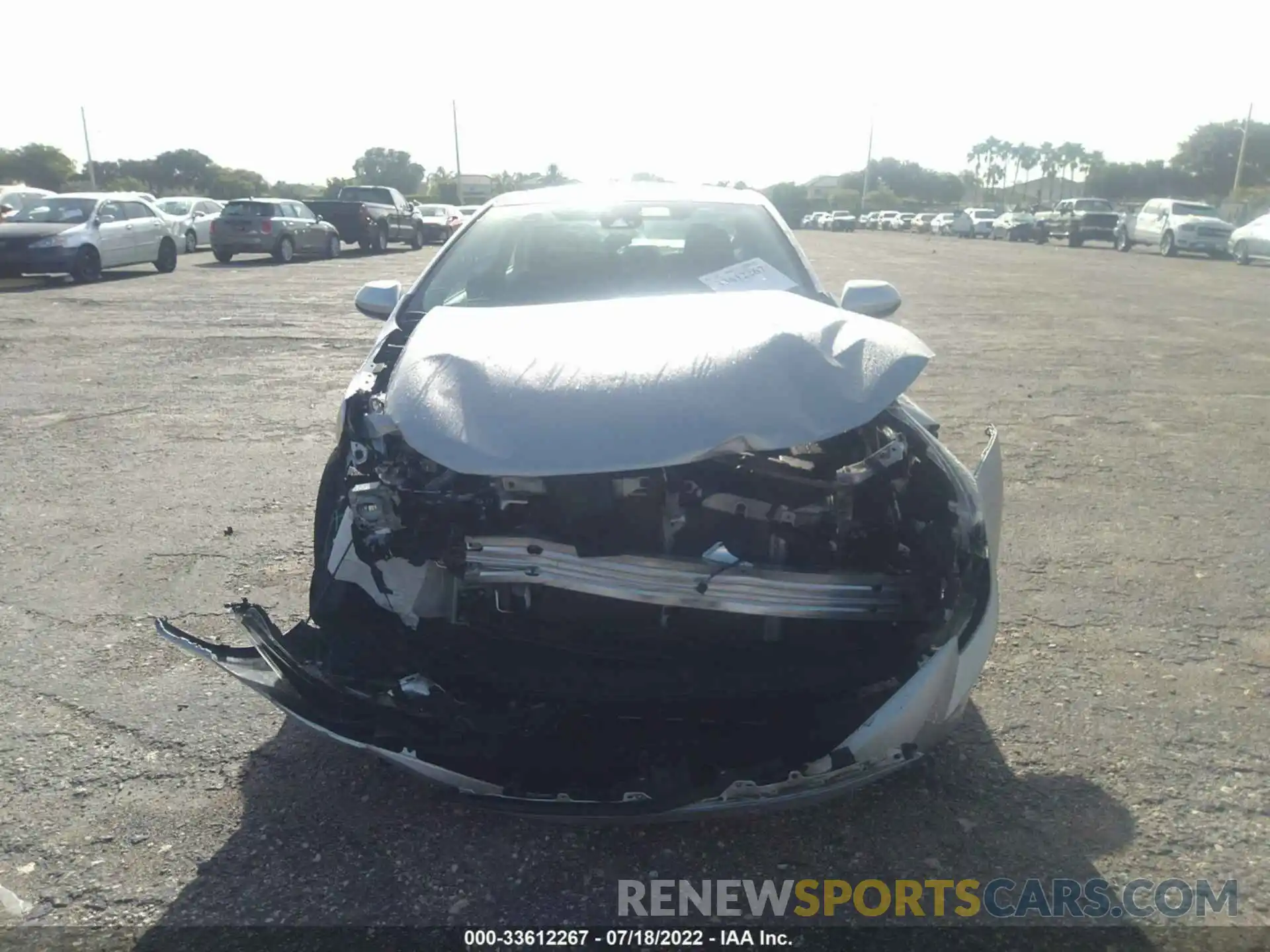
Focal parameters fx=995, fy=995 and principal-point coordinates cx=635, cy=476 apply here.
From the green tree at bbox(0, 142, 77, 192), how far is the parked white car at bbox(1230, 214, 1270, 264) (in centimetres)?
5465

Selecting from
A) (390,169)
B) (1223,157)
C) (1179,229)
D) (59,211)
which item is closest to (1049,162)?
(1223,157)

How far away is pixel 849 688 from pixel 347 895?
1.33m

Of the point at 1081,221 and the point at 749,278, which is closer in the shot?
the point at 749,278

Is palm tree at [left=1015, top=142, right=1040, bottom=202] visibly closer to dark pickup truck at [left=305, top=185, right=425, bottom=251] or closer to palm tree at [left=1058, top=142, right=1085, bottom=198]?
Answer: palm tree at [left=1058, top=142, right=1085, bottom=198]

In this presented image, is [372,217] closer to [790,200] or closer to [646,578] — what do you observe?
[646,578]

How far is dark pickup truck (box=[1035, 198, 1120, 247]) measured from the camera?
115 ft

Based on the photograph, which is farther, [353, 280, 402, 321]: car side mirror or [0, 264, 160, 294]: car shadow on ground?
[0, 264, 160, 294]: car shadow on ground

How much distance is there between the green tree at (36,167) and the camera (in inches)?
2133

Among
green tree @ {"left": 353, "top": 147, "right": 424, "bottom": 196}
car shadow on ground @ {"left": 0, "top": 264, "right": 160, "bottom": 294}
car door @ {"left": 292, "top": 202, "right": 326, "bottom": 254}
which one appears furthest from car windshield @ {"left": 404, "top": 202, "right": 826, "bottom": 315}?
green tree @ {"left": 353, "top": 147, "right": 424, "bottom": 196}

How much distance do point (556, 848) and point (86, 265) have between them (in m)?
17.3

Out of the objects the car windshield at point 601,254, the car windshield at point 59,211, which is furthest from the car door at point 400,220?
the car windshield at point 601,254

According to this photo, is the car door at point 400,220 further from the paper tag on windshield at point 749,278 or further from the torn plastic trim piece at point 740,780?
the torn plastic trim piece at point 740,780

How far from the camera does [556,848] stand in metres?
2.63

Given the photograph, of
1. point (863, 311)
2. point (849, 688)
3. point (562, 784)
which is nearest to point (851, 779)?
point (849, 688)
